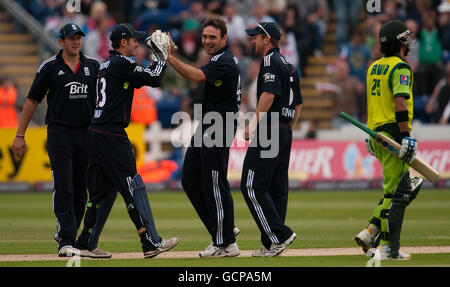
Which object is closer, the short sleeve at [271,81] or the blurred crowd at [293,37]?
the short sleeve at [271,81]

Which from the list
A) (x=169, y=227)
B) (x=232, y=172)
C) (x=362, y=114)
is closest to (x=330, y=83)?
(x=362, y=114)

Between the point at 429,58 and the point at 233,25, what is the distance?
17.0 ft

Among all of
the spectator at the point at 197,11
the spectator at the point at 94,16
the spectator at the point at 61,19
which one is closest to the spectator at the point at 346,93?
the spectator at the point at 197,11

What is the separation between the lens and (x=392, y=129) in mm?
10211

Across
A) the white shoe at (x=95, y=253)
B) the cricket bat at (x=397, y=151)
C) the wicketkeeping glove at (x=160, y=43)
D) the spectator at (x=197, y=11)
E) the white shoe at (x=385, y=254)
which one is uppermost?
the spectator at (x=197, y=11)

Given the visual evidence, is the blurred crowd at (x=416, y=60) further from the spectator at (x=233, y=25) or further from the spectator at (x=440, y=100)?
the spectator at (x=233, y=25)

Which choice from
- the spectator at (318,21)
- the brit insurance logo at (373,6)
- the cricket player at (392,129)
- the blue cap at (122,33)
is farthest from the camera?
the spectator at (318,21)

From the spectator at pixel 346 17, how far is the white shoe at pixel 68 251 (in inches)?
673

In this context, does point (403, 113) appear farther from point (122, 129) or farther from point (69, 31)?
point (69, 31)

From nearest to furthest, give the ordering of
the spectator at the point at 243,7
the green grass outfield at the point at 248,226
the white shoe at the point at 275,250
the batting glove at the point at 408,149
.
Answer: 1. the batting glove at the point at 408,149
2. the green grass outfield at the point at 248,226
3. the white shoe at the point at 275,250
4. the spectator at the point at 243,7

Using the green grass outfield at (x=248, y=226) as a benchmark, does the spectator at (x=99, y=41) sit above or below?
above

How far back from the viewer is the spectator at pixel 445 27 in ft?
79.8

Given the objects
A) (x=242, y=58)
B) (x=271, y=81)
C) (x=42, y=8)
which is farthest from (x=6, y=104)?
(x=271, y=81)
